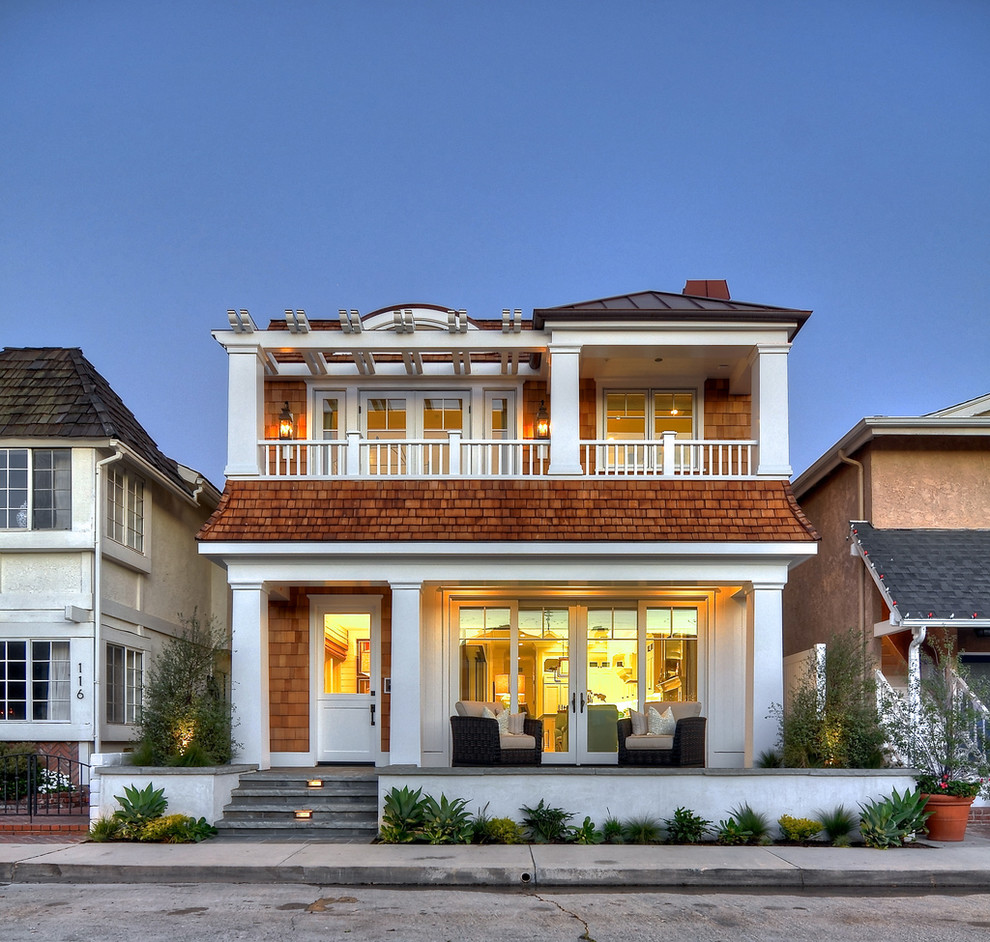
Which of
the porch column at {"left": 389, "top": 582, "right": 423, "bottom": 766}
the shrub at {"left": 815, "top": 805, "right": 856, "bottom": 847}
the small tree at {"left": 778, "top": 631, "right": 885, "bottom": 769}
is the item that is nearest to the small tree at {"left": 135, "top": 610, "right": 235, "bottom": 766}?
the porch column at {"left": 389, "top": 582, "right": 423, "bottom": 766}

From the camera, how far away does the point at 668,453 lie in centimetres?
1384

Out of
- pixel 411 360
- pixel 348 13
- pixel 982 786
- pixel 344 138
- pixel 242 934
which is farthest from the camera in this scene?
pixel 344 138

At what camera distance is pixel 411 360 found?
1502cm

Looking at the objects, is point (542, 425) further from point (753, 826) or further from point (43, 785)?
point (43, 785)

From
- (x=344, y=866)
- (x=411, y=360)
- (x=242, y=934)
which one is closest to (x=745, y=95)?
(x=411, y=360)

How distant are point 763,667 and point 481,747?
3539mm

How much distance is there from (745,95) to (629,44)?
4178 mm

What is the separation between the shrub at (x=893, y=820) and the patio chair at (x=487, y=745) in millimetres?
3866

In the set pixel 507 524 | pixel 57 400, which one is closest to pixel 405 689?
pixel 507 524

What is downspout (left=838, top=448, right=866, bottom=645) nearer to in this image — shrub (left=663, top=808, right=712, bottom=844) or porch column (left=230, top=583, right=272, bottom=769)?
shrub (left=663, top=808, right=712, bottom=844)

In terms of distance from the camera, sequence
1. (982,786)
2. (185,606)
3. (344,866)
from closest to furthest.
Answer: (344,866) < (982,786) < (185,606)

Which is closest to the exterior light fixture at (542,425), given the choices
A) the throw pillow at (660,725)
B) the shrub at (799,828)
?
the throw pillow at (660,725)

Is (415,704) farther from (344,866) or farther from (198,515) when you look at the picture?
(198,515)

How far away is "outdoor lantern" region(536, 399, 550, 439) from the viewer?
595 inches
